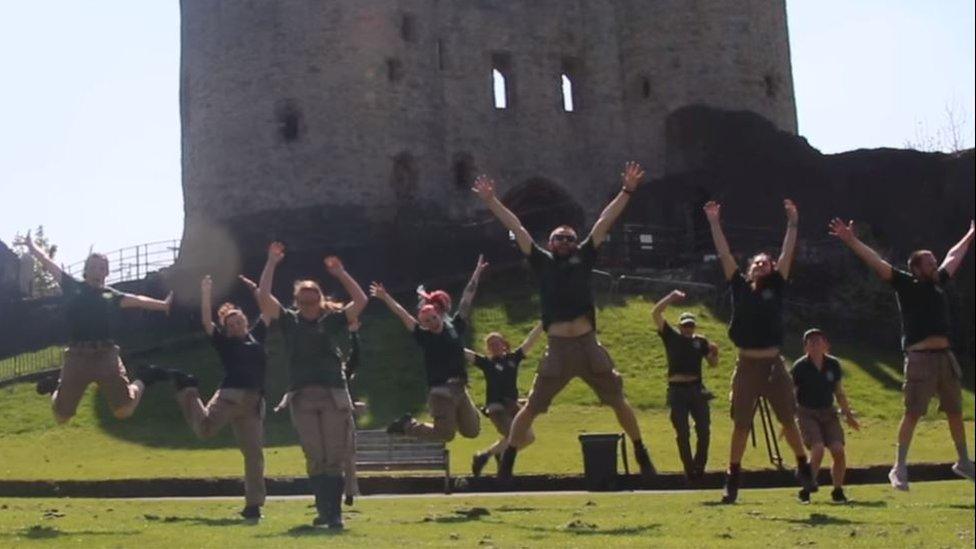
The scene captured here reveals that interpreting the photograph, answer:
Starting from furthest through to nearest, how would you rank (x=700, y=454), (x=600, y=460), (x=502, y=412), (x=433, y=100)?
(x=433, y=100), (x=600, y=460), (x=502, y=412), (x=700, y=454)

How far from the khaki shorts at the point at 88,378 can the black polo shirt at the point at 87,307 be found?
13 centimetres

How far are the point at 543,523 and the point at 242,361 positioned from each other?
2947mm

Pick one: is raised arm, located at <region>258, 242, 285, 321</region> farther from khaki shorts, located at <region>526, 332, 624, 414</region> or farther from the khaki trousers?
khaki shorts, located at <region>526, 332, 624, 414</region>

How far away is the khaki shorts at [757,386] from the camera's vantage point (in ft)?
46.1

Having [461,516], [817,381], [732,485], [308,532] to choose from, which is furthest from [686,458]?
[308,532]

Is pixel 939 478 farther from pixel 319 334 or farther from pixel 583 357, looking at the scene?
pixel 319 334

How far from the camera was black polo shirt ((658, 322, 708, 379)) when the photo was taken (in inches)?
682

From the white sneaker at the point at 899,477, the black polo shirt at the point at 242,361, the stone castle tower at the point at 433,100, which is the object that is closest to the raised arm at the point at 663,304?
the white sneaker at the point at 899,477

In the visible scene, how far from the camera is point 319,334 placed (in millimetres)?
12852

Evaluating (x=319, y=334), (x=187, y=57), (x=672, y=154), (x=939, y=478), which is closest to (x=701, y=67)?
(x=672, y=154)

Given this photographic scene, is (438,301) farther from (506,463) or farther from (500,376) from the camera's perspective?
(500,376)

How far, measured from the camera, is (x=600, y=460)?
19.8 m

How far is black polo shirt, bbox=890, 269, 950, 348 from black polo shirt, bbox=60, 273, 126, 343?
20.9 ft

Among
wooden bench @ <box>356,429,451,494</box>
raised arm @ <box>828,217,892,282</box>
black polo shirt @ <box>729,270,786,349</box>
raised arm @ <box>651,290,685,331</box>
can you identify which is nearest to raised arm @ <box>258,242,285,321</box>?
black polo shirt @ <box>729,270,786,349</box>
